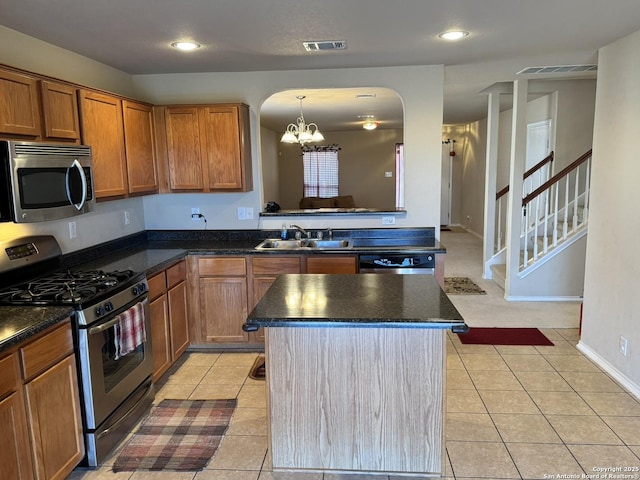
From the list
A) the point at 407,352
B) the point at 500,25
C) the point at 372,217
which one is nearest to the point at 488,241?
the point at 372,217

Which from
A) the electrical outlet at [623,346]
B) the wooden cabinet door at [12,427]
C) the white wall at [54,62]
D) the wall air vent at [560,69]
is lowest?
the electrical outlet at [623,346]

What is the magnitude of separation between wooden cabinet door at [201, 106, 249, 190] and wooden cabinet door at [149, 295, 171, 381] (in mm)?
1140

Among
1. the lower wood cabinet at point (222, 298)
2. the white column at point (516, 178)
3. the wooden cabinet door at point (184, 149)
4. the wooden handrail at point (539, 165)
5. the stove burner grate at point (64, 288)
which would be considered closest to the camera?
the stove burner grate at point (64, 288)

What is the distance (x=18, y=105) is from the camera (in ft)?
7.79

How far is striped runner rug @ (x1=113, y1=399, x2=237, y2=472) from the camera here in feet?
7.87

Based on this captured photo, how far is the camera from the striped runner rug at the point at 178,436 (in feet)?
7.87

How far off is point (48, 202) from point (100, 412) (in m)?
1.15

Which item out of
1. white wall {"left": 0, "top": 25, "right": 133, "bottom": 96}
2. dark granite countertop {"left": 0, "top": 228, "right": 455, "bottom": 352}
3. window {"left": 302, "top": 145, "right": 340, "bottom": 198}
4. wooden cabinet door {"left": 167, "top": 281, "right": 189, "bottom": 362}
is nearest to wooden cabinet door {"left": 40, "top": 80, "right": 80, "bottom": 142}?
white wall {"left": 0, "top": 25, "right": 133, "bottom": 96}

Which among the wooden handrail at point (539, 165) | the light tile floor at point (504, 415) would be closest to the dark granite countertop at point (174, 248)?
the light tile floor at point (504, 415)

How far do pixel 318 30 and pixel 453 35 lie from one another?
894 mm

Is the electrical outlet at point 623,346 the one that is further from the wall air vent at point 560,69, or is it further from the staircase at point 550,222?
the wall air vent at point 560,69

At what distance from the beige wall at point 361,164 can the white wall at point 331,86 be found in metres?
7.05

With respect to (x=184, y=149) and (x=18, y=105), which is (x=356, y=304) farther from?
(x=184, y=149)

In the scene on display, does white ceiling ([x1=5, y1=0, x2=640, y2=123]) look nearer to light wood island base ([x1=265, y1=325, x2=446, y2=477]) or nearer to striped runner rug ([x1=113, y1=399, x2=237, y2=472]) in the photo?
light wood island base ([x1=265, y1=325, x2=446, y2=477])
